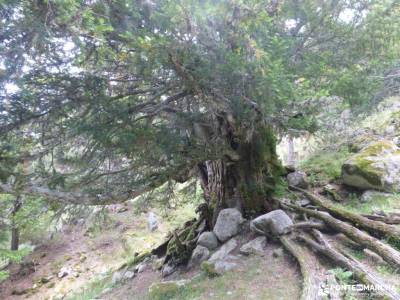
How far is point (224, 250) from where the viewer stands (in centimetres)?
552

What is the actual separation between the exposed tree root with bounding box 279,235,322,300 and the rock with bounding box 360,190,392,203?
2509mm

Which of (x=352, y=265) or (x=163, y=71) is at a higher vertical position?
(x=163, y=71)

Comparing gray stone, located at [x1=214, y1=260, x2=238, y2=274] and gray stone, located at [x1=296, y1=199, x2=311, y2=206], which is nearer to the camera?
gray stone, located at [x1=214, y1=260, x2=238, y2=274]

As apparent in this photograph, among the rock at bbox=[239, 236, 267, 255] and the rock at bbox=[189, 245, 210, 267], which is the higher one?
the rock at bbox=[239, 236, 267, 255]

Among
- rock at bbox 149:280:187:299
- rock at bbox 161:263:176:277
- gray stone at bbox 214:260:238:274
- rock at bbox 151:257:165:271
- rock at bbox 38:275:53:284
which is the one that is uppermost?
gray stone at bbox 214:260:238:274

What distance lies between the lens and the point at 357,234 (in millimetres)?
4387

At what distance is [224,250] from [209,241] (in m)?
0.61

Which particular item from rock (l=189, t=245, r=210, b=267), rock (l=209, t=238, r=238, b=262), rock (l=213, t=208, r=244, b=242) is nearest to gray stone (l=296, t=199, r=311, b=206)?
rock (l=213, t=208, r=244, b=242)

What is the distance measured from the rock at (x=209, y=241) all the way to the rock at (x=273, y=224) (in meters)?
0.93

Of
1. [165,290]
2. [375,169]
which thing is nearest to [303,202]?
[375,169]

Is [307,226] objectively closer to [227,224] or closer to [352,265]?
[352,265]

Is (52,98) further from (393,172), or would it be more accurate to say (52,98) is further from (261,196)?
(393,172)

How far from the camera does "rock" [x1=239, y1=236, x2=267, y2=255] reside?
16.7 feet

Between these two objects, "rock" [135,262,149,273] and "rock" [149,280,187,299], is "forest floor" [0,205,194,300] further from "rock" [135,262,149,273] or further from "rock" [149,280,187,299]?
"rock" [149,280,187,299]
